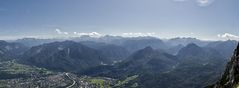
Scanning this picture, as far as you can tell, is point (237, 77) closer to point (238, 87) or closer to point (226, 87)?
point (226, 87)

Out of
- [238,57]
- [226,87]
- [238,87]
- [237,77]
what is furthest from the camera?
[238,57]

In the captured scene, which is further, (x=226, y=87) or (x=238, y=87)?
(x=226, y=87)

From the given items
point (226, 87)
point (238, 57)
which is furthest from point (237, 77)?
point (238, 57)

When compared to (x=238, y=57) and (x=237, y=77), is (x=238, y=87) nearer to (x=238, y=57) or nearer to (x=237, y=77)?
(x=237, y=77)

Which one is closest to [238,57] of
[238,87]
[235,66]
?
[235,66]

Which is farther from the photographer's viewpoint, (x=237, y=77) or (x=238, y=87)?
(x=237, y=77)

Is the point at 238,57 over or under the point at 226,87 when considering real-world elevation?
over

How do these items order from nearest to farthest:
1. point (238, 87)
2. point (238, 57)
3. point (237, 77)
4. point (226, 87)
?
point (238, 87) → point (237, 77) → point (226, 87) → point (238, 57)

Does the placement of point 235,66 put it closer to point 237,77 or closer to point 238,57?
point 238,57

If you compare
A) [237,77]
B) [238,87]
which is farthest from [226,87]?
[238,87]
